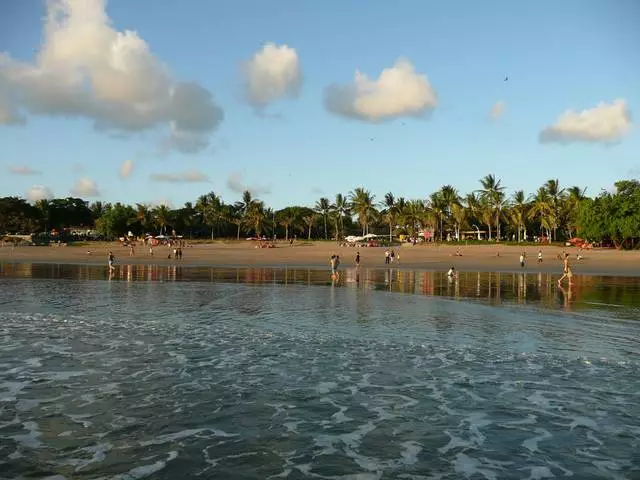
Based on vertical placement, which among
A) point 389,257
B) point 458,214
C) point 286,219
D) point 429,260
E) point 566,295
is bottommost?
point 566,295

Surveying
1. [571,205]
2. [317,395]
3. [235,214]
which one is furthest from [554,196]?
[317,395]

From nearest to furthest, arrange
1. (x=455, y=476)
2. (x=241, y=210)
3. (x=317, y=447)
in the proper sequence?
(x=455, y=476), (x=317, y=447), (x=241, y=210)

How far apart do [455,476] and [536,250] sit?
231 ft

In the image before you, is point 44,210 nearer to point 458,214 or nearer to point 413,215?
point 413,215

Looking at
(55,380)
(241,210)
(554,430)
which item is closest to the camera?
(554,430)

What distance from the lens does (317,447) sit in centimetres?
718

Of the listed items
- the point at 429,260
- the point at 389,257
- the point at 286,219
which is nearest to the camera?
the point at 389,257

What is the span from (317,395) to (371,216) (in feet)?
385

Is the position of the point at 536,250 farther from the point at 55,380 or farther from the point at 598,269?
the point at 55,380

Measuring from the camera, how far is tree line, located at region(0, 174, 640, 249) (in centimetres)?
7875

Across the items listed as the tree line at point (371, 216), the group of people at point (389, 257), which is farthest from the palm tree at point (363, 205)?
the group of people at point (389, 257)

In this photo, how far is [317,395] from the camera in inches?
369

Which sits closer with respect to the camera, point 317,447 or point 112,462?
point 112,462

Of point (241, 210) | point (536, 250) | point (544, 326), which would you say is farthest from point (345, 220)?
point (544, 326)
